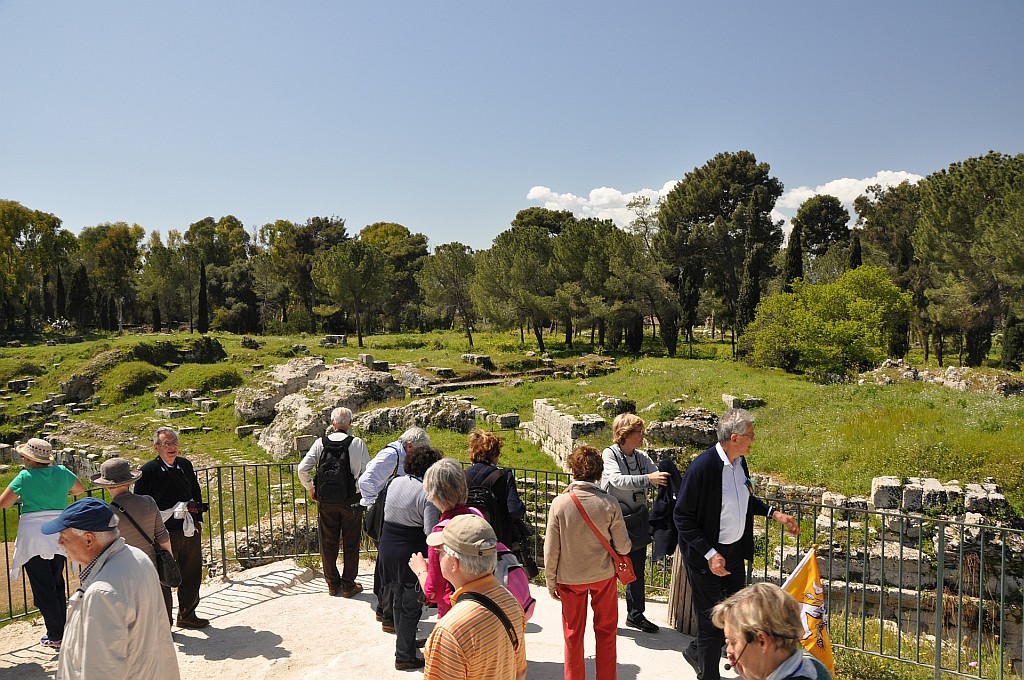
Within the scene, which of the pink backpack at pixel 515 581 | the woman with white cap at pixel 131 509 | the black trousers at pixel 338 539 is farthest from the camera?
the black trousers at pixel 338 539

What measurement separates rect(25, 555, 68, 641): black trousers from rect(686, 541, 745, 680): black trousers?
191 inches

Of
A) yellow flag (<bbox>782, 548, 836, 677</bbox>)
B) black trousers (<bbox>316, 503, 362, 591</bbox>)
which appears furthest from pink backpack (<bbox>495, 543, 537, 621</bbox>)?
black trousers (<bbox>316, 503, 362, 591</bbox>)

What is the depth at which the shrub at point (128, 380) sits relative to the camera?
98.4 ft

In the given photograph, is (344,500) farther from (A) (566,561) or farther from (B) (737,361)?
(B) (737,361)

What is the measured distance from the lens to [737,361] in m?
34.7

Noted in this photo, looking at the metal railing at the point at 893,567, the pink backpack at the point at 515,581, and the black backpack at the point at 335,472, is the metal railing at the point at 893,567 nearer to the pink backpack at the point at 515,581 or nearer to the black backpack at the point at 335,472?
the black backpack at the point at 335,472

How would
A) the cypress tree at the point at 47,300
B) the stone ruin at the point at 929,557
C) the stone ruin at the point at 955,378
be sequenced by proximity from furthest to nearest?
1. the cypress tree at the point at 47,300
2. the stone ruin at the point at 955,378
3. the stone ruin at the point at 929,557

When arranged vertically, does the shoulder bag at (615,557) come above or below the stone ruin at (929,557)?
above

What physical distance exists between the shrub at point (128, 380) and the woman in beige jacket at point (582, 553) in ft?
101

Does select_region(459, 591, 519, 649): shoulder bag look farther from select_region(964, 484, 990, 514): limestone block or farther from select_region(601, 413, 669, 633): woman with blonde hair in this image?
select_region(964, 484, 990, 514): limestone block

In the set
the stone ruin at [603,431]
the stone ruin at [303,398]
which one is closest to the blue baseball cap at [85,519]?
the stone ruin at [603,431]

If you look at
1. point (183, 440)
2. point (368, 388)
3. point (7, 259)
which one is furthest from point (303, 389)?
point (7, 259)

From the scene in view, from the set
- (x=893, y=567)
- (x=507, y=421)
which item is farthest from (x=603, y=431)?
(x=893, y=567)

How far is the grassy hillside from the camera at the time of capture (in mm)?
11758
